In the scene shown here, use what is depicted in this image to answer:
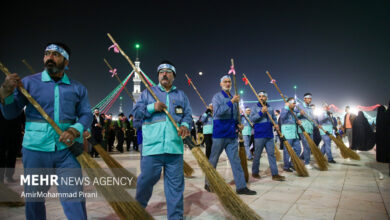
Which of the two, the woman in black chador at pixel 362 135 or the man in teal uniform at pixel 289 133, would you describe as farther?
the woman in black chador at pixel 362 135

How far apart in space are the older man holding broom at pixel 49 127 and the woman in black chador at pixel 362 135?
8.61 m

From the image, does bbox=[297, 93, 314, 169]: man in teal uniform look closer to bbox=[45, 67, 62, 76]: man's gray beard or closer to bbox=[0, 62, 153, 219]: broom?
bbox=[0, 62, 153, 219]: broom

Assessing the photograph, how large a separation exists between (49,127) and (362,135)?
9053 millimetres

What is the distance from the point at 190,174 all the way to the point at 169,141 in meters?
3.36

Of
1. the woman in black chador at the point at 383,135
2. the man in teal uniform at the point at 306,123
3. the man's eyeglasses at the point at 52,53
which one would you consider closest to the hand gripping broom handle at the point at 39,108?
the man's eyeglasses at the point at 52,53

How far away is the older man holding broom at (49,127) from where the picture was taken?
6.77 ft

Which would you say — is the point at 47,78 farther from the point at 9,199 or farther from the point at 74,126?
the point at 9,199

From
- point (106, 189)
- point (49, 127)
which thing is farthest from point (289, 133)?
point (49, 127)

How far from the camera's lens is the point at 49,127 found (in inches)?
85.1

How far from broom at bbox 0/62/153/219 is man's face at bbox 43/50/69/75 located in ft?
0.96

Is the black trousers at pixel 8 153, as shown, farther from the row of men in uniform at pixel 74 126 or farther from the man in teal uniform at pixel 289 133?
the man in teal uniform at pixel 289 133

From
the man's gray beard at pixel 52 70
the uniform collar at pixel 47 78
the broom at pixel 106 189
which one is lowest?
the broom at pixel 106 189

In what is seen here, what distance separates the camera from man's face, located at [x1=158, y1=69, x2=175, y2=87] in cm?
311

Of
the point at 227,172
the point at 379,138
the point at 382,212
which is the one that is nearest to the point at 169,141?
the point at 382,212
